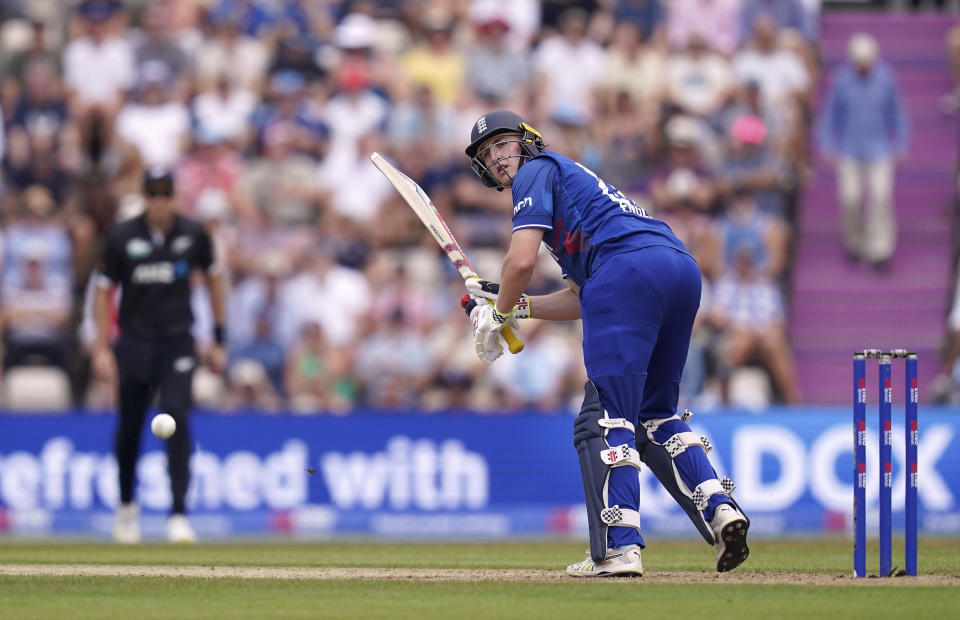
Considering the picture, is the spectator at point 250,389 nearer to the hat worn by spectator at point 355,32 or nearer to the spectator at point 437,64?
the spectator at point 437,64

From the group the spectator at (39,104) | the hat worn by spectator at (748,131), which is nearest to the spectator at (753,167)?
the hat worn by spectator at (748,131)

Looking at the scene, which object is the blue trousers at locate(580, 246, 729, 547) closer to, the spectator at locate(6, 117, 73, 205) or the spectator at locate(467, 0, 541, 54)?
the spectator at locate(6, 117, 73, 205)

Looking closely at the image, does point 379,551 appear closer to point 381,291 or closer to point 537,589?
point 537,589

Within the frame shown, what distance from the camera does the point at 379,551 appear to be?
11047 mm

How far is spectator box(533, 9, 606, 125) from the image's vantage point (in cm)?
1895

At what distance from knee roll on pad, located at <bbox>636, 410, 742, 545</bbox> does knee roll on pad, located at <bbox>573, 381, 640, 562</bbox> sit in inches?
14.4

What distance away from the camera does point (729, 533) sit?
817 cm

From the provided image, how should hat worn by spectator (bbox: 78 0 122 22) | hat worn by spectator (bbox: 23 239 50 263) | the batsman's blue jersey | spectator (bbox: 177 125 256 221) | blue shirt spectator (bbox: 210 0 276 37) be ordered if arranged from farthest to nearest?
1. blue shirt spectator (bbox: 210 0 276 37)
2. hat worn by spectator (bbox: 78 0 122 22)
3. spectator (bbox: 177 125 256 221)
4. hat worn by spectator (bbox: 23 239 50 263)
5. the batsman's blue jersey

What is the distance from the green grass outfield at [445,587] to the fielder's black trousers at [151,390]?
1350mm

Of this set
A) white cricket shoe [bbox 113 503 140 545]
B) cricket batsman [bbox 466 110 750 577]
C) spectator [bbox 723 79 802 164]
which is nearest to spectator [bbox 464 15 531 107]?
spectator [bbox 723 79 802 164]

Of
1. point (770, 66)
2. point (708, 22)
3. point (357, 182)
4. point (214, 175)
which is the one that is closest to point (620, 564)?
point (357, 182)

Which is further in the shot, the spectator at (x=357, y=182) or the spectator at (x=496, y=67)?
the spectator at (x=496, y=67)

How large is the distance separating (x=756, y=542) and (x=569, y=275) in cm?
449

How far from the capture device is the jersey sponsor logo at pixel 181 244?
39.6 feet
